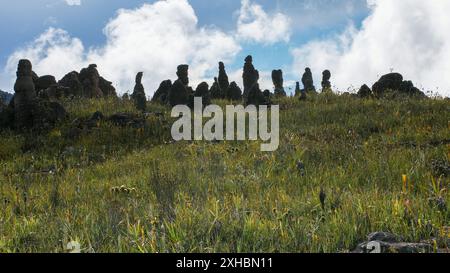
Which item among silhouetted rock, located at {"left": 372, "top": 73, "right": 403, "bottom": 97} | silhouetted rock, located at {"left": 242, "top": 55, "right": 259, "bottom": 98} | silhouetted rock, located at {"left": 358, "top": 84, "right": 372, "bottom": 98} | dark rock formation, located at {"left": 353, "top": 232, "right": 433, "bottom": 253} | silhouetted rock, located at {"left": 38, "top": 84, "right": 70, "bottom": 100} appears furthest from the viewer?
silhouetted rock, located at {"left": 242, "top": 55, "right": 259, "bottom": 98}

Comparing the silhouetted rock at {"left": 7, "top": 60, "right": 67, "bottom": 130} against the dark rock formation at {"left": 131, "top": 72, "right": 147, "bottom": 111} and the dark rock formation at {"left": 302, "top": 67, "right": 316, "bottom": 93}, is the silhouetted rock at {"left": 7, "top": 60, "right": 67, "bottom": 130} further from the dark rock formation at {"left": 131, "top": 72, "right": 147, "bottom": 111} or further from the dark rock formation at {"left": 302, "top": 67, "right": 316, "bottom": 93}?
the dark rock formation at {"left": 302, "top": 67, "right": 316, "bottom": 93}

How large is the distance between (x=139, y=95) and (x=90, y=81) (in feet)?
32.6

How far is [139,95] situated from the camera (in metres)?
22.6

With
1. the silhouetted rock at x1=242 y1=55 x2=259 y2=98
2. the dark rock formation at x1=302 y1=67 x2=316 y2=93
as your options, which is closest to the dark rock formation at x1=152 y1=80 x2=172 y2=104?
the silhouetted rock at x1=242 y1=55 x2=259 y2=98

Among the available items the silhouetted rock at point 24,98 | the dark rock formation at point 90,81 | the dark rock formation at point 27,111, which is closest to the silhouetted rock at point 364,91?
the dark rock formation at point 27,111

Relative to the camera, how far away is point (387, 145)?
10.9 meters

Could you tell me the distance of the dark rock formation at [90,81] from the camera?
30406 millimetres

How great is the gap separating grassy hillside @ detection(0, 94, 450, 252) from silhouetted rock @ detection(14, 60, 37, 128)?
10.00 ft

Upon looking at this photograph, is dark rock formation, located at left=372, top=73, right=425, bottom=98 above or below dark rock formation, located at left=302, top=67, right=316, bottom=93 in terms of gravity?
below

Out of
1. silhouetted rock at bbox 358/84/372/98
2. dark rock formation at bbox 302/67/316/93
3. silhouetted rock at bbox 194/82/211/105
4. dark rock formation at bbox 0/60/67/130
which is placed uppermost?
dark rock formation at bbox 302/67/316/93

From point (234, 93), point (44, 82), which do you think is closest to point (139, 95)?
point (234, 93)

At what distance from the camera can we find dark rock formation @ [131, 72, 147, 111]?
73.2ft

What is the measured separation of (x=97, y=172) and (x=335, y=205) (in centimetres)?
680
